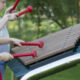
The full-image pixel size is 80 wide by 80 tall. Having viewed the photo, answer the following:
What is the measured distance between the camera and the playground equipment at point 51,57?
2639 mm

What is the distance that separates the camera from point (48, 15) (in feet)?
25.0

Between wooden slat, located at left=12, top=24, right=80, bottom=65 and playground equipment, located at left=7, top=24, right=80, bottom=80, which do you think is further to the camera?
wooden slat, located at left=12, top=24, right=80, bottom=65

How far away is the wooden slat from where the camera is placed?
2.92 m

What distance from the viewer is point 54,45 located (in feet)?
10.2

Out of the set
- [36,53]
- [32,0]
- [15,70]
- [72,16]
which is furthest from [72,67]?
[72,16]

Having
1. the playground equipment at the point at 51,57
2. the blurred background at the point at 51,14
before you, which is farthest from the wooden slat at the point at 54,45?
the blurred background at the point at 51,14

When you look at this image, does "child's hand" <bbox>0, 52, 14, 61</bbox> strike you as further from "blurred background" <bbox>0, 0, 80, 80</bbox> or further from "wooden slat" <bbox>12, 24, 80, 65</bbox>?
"blurred background" <bbox>0, 0, 80, 80</bbox>

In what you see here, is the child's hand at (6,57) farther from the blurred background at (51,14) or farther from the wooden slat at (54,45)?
the blurred background at (51,14)

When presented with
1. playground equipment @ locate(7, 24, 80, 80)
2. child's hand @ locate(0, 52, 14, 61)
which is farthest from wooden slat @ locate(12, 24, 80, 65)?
child's hand @ locate(0, 52, 14, 61)

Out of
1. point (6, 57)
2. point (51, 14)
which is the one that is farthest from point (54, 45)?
point (51, 14)

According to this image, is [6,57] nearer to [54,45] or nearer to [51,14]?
[54,45]

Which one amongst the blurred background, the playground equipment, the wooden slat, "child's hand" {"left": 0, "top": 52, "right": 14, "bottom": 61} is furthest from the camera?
the blurred background

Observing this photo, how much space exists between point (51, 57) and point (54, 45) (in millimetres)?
177

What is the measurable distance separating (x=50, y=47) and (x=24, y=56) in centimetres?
22
